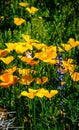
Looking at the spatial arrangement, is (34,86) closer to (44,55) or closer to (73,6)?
(44,55)

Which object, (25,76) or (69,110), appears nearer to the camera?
(25,76)

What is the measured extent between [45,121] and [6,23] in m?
2.19

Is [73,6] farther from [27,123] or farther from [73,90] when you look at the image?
[27,123]

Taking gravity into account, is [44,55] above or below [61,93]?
above

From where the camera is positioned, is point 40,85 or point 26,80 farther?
point 40,85

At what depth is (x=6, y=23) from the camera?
178 inches

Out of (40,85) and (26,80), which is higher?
(26,80)

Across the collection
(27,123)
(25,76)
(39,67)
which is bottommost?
(27,123)

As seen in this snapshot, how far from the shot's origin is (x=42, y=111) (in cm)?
263

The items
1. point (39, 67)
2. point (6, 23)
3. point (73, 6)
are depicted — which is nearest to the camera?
point (39, 67)

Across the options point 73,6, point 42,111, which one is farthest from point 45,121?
point 73,6

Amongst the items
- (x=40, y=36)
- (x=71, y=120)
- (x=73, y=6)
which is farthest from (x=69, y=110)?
(x=73, y=6)

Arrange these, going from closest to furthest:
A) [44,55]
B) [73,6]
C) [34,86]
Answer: [44,55], [34,86], [73,6]

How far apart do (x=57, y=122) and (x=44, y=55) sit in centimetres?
51
